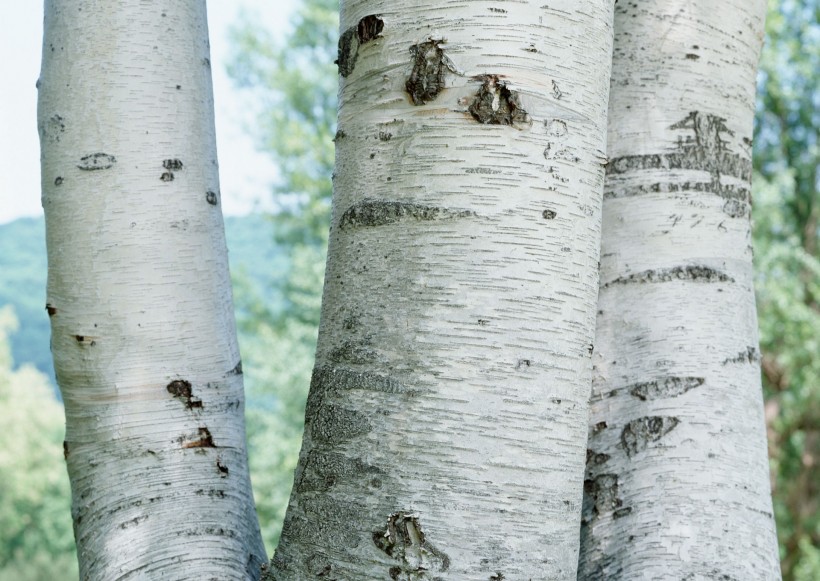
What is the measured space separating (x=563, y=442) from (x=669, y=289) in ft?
1.35

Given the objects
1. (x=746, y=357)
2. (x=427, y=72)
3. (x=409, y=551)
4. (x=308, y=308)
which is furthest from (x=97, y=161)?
(x=308, y=308)

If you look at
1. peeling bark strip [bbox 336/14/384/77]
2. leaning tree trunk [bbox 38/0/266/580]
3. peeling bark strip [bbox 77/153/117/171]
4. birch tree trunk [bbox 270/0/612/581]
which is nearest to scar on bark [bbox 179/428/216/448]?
leaning tree trunk [bbox 38/0/266/580]

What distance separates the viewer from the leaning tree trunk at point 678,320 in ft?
3.62

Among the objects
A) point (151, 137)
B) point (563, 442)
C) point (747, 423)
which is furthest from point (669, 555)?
point (151, 137)

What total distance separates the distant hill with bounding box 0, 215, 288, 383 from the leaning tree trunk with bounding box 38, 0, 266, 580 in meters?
14.3

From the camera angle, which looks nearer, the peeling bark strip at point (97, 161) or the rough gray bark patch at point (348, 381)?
the rough gray bark patch at point (348, 381)

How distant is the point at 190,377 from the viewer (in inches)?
45.7

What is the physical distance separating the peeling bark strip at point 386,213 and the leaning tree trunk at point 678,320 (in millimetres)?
456

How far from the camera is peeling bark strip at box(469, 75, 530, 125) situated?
85 cm

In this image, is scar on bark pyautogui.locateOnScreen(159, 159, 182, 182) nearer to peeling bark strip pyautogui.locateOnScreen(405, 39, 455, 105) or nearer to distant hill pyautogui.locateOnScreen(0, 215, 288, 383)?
peeling bark strip pyautogui.locateOnScreen(405, 39, 455, 105)

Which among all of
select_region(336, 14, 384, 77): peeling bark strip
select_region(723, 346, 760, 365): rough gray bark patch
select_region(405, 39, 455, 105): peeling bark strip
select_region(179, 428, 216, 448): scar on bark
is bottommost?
select_region(179, 428, 216, 448): scar on bark

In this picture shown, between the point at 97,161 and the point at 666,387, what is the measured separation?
87 centimetres

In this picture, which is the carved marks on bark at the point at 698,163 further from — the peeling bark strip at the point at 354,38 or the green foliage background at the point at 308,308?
the green foliage background at the point at 308,308

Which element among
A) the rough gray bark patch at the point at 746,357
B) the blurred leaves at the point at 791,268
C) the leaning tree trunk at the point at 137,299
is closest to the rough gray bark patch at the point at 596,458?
the rough gray bark patch at the point at 746,357
